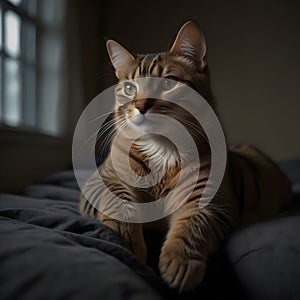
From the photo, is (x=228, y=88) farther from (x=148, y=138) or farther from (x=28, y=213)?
(x=28, y=213)

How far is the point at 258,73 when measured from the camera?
2.45m

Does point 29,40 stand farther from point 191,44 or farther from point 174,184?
point 174,184

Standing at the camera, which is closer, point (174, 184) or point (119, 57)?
point (174, 184)

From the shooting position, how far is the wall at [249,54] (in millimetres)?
2402

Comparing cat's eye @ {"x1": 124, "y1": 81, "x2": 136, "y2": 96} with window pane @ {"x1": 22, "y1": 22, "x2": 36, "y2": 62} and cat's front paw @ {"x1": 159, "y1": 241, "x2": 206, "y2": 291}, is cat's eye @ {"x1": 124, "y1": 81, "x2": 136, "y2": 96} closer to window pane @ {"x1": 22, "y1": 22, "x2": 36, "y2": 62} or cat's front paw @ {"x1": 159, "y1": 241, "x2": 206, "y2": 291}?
cat's front paw @ {"x1": 159, "y1": 241, "x2": 206, "y2": 291}

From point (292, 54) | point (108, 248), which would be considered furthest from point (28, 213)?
point (292, 54)

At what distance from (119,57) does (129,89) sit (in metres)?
0.14

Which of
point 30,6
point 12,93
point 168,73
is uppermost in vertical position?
point 30,6

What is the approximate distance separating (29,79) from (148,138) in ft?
4.43

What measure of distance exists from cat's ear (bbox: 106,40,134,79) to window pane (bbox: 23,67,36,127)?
3.59 ft

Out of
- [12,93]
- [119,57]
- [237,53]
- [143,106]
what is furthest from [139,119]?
Answer: [237,53]

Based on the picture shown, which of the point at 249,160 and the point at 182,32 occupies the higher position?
the point at 182,32

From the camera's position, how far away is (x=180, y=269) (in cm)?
69

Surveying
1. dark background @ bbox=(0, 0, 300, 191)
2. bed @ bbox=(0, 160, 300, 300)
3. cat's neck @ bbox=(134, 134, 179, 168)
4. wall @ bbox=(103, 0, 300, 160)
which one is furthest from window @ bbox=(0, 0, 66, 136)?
bed @ bbox=(0, 160, 300, 300)
